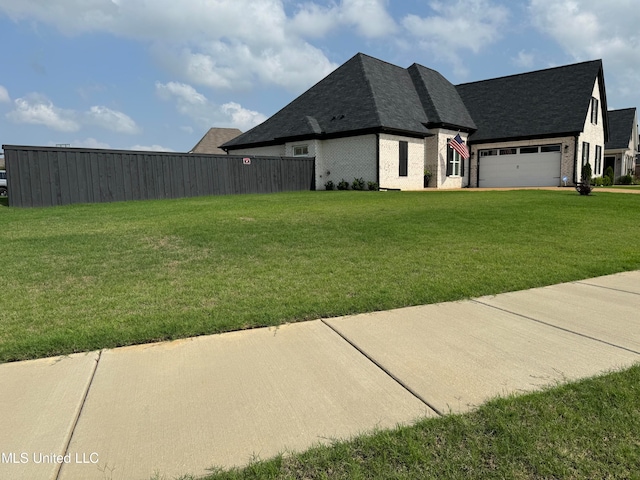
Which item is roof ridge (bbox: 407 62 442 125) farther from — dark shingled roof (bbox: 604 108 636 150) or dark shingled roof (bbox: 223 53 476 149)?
dark shingled roof (bbox: 604 108 636 150)

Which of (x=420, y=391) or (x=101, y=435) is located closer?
(x=101, y=435)

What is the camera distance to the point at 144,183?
58.2 ft

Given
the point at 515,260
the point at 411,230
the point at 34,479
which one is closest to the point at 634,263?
the point at 515,260

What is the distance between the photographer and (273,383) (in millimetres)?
3053

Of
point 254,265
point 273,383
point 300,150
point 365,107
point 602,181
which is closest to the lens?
point 273,383

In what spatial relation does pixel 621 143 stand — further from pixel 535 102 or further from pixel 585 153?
pixel 535 102

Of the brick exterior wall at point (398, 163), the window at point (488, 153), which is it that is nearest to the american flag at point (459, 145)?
the brick exterior wall at point (398, 163)

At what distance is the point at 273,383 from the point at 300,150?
2295cm

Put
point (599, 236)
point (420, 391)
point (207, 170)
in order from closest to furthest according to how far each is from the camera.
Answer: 1. point (420, 391)
2. point (599, 236)
3. point (207, 170)

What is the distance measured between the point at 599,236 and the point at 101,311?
939 centimetres

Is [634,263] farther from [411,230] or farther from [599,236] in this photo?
[411,230]

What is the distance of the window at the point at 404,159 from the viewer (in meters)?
23.8

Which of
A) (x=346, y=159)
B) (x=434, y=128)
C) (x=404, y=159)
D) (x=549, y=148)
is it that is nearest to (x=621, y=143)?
(x=549, y=148)

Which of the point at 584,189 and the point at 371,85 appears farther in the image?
the point at 371,85
